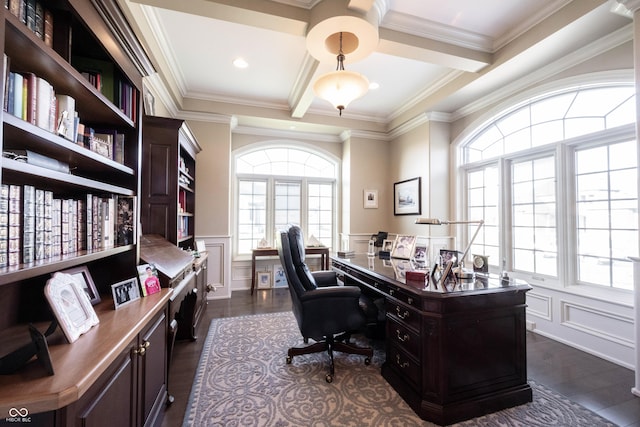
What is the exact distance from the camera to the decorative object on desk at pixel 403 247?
2.91m

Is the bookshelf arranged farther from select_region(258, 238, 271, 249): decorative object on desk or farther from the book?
select_region(258, 238, 271, 249): decorative object on desk

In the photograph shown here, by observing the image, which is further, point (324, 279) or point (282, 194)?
point (282, 194)

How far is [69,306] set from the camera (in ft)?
3.66

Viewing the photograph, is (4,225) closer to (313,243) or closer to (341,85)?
(341,85)

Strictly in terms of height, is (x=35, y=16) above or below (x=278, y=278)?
above

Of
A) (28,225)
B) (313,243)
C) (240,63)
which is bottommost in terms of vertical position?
(313,243)

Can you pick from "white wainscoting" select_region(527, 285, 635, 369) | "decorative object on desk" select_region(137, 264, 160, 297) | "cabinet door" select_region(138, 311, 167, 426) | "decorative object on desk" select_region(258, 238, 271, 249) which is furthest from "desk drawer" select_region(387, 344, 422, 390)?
"decorative object on desk" select_region(258, 238, 271, 249)

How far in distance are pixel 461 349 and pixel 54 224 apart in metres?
2.27

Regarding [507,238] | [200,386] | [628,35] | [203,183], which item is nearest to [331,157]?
[203,183]

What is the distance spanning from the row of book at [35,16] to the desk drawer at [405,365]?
2.52 metres

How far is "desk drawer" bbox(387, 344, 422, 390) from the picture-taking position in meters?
1.81

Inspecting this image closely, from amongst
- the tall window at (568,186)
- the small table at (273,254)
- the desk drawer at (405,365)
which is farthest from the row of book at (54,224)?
the small table at (273,254)

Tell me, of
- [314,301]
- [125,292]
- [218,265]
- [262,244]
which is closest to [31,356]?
[125,292]

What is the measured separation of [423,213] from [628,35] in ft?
9.02
